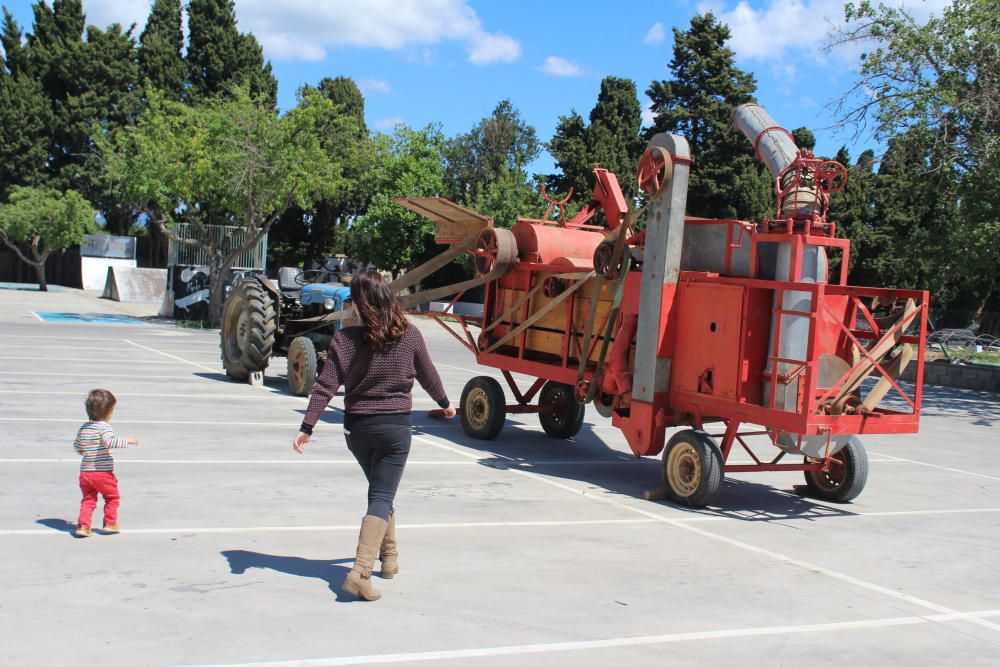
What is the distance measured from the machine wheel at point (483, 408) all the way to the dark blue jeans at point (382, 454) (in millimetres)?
5872

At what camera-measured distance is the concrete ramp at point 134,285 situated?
158 feet

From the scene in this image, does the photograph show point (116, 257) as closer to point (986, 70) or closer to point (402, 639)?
point (986, 70)

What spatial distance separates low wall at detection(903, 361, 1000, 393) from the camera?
23750mm

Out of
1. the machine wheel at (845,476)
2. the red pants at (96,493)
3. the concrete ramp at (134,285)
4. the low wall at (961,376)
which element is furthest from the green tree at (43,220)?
the machine wheel at (845,476)

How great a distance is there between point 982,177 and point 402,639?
20.6m

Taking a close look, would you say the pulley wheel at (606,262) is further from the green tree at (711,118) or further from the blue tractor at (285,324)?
the green tree at (711,118)

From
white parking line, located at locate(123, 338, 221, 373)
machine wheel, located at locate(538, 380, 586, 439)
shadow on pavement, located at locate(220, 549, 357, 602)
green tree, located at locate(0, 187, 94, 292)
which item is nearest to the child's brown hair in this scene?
shadow on pavement, located at locate(220, 549, 357, 602)

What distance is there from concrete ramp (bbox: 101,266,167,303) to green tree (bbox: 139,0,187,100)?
49.0 ft

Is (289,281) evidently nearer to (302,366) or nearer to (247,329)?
(247,329)

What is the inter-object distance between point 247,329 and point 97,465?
31.6 feet

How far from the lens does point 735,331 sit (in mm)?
8859

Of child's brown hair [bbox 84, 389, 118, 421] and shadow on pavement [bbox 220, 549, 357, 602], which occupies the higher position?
child's brown hair [bbox 84, 389, 118, 421]

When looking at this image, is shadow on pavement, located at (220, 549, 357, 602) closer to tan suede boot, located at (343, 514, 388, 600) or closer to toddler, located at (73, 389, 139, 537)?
tan suede boot, located at (343, 514, 388, 600)

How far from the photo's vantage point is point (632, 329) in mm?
10023
